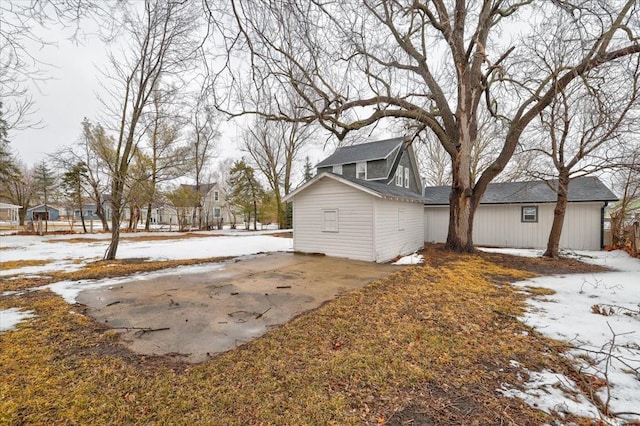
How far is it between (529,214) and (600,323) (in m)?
11.4

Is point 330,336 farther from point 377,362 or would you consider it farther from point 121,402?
point 121,402

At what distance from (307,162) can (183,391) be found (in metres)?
30.3

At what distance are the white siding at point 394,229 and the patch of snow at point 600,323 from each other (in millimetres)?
3850

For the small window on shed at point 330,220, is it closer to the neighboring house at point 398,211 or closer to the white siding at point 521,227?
the neighboring house at point 398,211

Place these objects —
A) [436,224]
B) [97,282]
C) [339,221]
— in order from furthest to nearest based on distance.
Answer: [436,224]
[339,221]
[97,282]

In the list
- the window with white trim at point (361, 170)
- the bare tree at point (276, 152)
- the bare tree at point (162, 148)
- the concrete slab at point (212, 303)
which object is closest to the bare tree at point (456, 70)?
the concrete slab at point (212, 303)

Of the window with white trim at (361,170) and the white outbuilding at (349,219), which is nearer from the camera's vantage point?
the white outbuilding at (349,219)

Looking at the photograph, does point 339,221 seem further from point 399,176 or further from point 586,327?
point 399,176

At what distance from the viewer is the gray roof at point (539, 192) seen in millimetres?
11498

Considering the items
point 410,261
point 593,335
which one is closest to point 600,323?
point 593,335

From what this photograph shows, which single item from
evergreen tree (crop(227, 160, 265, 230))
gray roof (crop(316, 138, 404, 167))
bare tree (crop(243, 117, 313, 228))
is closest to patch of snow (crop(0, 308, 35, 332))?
gray roof (crop(316, 138, 404, 167))

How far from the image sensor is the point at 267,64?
3535 mm

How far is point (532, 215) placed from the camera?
42.0 ft

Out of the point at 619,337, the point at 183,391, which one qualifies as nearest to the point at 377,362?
the point at 183,391
